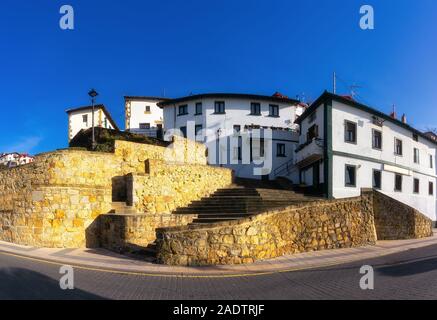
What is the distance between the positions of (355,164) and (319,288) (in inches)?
644

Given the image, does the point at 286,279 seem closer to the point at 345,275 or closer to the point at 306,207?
the point at 345,275

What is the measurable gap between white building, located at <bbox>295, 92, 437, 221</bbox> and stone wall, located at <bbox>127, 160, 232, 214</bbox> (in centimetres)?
803

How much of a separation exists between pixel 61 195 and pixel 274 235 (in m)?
8.93

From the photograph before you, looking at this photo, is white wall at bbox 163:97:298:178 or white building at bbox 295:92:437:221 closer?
white building at bbox 295:92:437:221

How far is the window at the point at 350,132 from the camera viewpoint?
2138 cm

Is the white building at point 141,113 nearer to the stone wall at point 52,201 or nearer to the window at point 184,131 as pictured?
the window at point 184,131

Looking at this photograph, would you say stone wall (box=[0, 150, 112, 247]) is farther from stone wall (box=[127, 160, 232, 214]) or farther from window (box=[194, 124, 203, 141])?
window (box=[194, 124, 203, 141])

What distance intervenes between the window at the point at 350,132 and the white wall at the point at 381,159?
30 cm

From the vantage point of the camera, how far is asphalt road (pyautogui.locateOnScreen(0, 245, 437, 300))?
650cm

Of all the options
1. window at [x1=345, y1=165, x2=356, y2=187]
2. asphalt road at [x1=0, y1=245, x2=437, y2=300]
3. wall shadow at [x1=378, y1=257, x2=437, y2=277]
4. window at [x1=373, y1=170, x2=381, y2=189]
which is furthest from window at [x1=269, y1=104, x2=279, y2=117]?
asphalt road at [x1=0, y1=245, x2=437, y2=300]

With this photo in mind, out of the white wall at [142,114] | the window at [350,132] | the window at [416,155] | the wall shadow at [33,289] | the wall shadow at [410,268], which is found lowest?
the wall shadow at [410,268]

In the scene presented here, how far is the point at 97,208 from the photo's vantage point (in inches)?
→ 514

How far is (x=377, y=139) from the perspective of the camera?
77.2 feet

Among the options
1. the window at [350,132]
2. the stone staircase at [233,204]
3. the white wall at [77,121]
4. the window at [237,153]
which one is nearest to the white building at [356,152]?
the window at [350,132]
